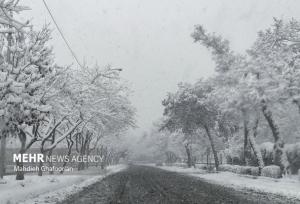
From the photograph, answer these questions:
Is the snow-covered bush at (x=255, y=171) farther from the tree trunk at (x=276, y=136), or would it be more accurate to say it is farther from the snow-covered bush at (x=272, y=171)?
the tree trunk at (x=276, y=136)

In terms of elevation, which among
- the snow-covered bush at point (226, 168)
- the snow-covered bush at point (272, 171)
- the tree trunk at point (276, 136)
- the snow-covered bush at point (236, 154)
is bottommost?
the snow-covered bush at point (226, 168)

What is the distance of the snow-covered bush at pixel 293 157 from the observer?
32.0 m

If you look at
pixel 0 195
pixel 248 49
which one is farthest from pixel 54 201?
pixel 248 49

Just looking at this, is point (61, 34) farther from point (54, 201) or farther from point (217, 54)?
point (217, 54)

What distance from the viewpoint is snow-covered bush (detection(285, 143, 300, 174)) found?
3203cm

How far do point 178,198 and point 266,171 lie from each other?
17.6 m

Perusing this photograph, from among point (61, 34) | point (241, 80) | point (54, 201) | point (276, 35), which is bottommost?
point (54, 201)

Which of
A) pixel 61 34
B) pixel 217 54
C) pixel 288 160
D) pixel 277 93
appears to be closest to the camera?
pixel 61 34

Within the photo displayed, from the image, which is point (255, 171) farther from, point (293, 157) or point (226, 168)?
point (226, 168)

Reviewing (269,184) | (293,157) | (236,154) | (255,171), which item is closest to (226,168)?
(236,154)

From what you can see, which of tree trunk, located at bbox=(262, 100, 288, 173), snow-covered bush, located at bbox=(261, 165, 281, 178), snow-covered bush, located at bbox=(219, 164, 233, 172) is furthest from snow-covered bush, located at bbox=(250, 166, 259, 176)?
snow-covered bush, located at bbox=(219, 164, 233, 172)

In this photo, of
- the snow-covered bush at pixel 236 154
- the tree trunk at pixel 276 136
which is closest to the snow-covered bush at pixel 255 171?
the tree trunk at pixel 276 136

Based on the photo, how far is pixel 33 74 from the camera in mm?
13039

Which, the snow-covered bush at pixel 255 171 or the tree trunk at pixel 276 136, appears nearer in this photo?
the tree trunk at pixel 276 136
